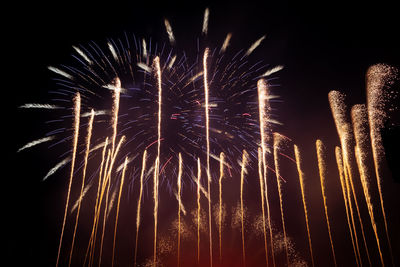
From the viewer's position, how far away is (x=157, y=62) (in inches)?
565

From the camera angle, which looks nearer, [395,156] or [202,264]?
[395,156]

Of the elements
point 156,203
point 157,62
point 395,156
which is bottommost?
point 156,203

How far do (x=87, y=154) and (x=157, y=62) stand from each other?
5.81 m

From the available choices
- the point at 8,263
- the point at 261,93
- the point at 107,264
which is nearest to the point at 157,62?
the point at 261,93

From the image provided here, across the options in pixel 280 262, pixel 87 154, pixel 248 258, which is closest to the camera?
pixel 87 154

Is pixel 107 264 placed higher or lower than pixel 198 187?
lower

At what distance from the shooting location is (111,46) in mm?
13641

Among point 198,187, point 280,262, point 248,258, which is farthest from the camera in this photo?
point 248,258

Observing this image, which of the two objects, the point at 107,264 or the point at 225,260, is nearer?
the point at 107,264

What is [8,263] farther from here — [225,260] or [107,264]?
[225,260]

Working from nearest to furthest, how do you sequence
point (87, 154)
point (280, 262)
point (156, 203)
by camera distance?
point (87, 154), point (156, 203), point (280, 262)

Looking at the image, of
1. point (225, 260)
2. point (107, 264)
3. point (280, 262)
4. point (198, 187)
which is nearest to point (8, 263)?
point (107, 264)

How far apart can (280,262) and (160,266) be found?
40.5ft

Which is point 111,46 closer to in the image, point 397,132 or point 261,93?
point 261,93
